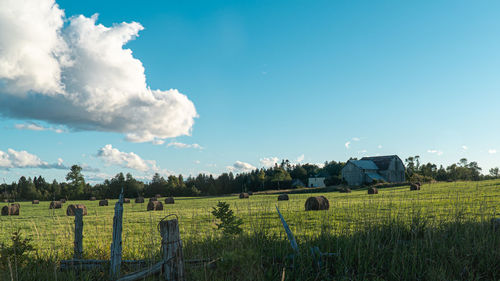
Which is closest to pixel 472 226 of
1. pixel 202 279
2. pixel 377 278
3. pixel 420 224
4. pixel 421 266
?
pixel 420 224

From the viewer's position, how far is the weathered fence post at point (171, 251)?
14.1 feet

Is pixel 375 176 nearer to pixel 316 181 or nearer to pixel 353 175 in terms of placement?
pixel 353 175

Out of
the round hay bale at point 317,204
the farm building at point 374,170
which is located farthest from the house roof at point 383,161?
the round hay bale at point 317,204

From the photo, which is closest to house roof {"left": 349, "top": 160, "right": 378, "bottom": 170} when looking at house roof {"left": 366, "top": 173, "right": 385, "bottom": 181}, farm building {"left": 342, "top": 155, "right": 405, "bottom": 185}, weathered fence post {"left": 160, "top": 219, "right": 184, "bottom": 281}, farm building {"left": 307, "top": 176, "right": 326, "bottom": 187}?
farm building {"left": 342, "top": 155, "right": 405, "bottom": 185}

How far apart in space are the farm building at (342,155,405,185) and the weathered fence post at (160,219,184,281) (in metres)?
59.8

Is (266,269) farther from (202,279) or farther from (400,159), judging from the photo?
(400,159)

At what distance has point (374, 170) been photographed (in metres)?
65.6

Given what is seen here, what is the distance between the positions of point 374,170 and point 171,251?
219ft

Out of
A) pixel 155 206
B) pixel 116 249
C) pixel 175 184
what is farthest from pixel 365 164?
pixel 116 249

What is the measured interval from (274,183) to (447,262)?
68.2 metres

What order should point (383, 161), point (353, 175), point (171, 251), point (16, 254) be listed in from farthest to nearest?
point (383, 161)
point (353, 175)
point (16, 254)
point (171, 251)

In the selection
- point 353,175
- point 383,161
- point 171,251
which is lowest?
point 171,251

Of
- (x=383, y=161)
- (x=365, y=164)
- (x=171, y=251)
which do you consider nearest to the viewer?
(x=171, y=251)

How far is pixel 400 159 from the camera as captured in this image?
69.1m
